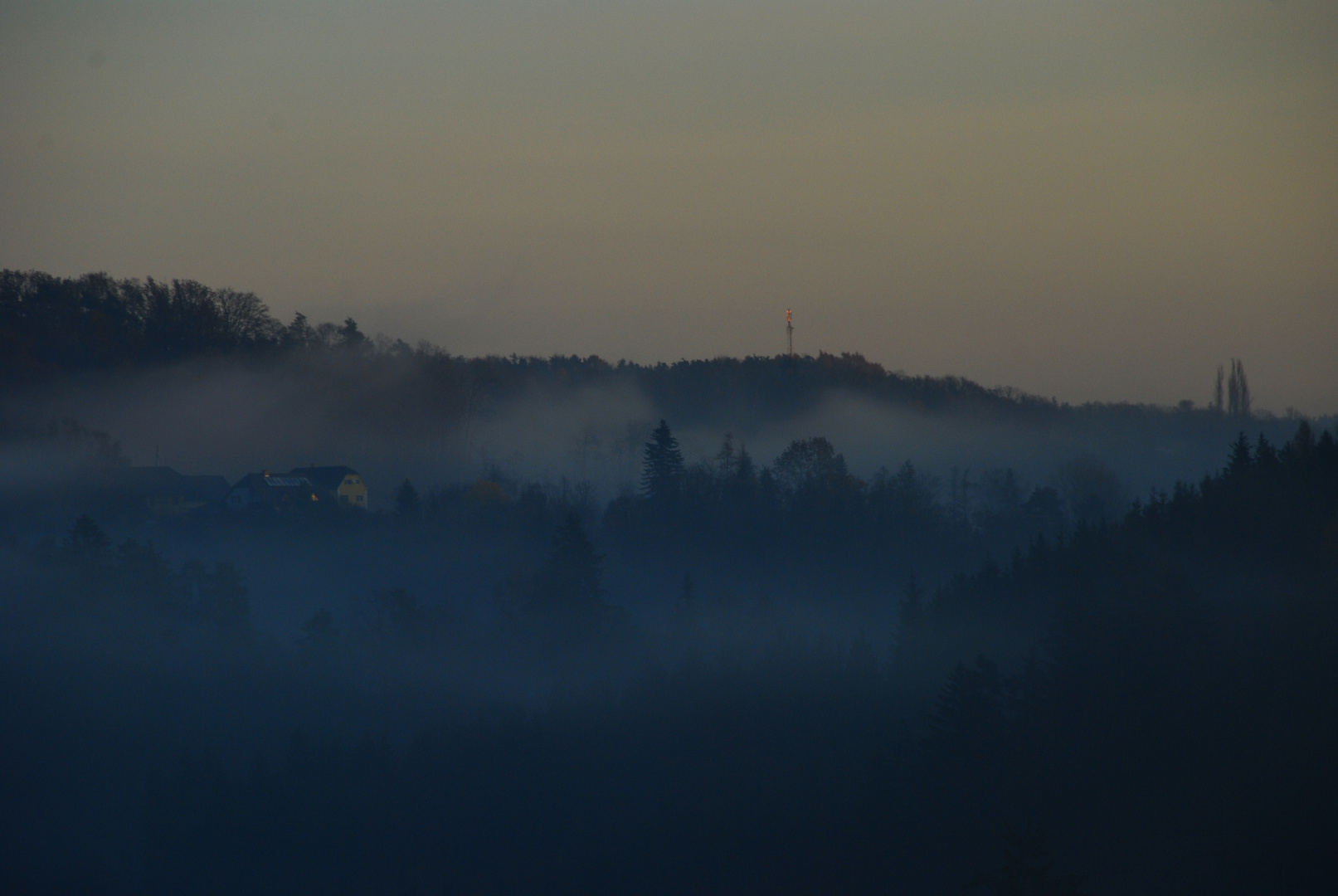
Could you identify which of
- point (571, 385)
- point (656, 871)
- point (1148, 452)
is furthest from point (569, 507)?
point (1148, 452)

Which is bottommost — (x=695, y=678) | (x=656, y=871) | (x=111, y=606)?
(x=656, y=871)

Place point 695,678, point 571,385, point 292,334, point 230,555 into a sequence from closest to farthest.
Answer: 1. point 695,678
2. point 230,555
3. point 292,334
4. point 571,385

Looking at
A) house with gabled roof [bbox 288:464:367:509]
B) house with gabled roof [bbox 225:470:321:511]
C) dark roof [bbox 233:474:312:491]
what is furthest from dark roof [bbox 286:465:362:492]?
house with gabled roof [bbox 225:470:321:511]

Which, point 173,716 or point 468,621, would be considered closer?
point 173,716

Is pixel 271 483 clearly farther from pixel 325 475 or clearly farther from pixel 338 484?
pixel 325 475

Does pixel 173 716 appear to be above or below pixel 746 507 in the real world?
below

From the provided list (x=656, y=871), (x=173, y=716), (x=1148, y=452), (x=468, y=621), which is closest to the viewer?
(x=656, y=871)

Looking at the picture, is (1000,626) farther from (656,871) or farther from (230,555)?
(230,555)

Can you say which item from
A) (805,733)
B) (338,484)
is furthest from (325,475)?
(805,733)

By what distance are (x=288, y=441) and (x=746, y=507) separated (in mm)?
46441

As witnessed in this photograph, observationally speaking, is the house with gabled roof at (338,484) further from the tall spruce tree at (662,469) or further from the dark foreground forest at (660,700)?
the tall spruce tree at (662,469)

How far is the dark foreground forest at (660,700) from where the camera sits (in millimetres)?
41688

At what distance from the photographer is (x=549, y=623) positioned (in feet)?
217

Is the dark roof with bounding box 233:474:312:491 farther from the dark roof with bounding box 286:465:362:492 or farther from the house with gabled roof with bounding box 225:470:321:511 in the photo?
the dark roof with bounding box 286:465:362:492
